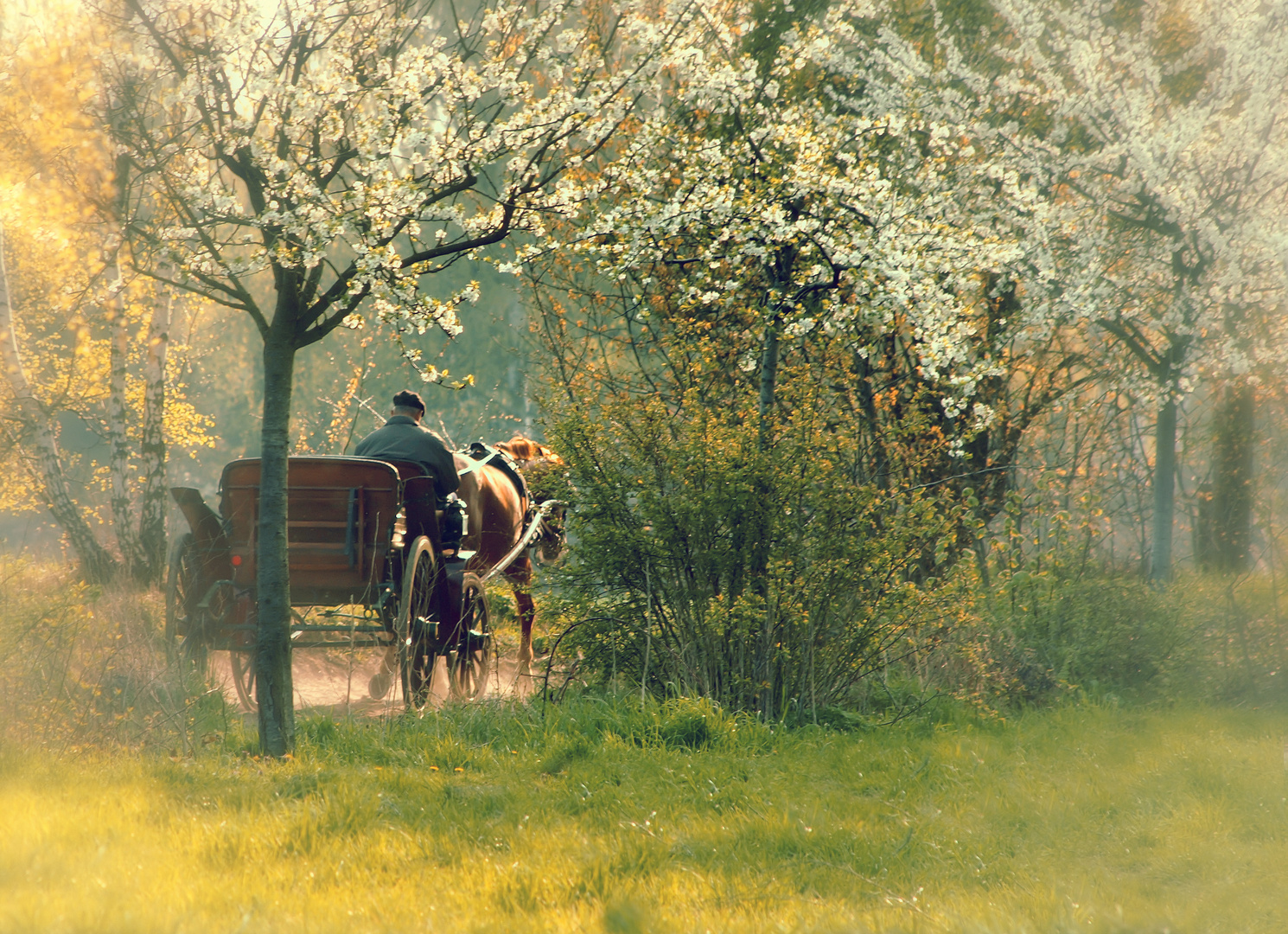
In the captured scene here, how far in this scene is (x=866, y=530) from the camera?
657 cm

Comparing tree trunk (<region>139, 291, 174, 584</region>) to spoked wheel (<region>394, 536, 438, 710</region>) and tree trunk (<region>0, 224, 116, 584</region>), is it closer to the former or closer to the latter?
tree trunk (<region>0, 224, 116, 584</region>)

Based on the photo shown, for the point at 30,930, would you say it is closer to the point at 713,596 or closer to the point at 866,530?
the point at 713,596

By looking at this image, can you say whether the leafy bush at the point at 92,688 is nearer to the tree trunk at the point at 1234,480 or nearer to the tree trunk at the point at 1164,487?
the tree trunk at the point at 1164,487

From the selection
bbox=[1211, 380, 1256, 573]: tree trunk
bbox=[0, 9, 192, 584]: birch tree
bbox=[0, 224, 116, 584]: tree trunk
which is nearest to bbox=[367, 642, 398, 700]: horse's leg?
bbox=[0, 224, 116, 584]: tree trunk

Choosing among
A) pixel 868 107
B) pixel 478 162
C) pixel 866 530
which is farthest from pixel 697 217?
pixel 868 107

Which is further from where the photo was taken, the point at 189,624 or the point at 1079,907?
Result: the point at 189,624

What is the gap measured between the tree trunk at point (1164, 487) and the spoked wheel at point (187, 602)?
409 inches

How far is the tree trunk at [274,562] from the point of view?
17.7 ft

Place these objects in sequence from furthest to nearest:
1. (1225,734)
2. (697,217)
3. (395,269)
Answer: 1. (697,217)
2. (1225,734)
3. (395,269)

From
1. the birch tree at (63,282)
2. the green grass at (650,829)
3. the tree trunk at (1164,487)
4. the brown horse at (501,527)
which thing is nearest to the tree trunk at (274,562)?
the green grass at (650,829)

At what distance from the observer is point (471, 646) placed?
7.77m

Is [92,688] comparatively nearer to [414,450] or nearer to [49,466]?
[414,450]

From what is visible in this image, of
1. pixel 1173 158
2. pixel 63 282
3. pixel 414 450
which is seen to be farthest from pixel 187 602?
pixel 1173 158

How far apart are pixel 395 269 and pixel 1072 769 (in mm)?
4473
